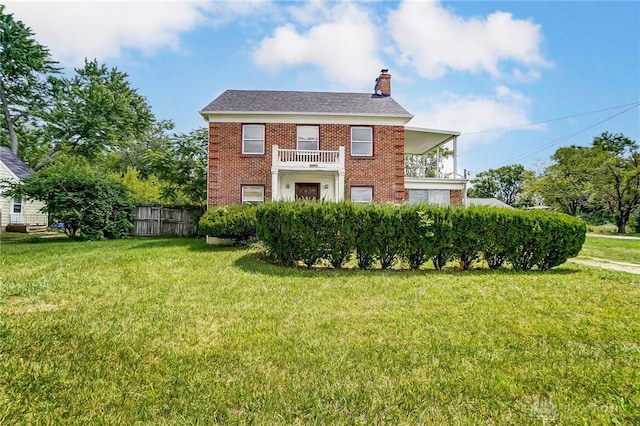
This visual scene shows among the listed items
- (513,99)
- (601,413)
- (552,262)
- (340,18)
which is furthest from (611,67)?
(601,413)

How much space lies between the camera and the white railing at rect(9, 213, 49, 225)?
76.7 ft

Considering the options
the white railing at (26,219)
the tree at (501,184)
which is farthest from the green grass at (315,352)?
the tree at (501,184)

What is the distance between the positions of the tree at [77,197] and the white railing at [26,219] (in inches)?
413

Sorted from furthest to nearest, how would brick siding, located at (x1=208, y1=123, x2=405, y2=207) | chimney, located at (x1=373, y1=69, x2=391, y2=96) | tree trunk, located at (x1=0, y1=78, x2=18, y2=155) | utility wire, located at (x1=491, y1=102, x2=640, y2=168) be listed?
1. utility wire, located at (x1=491, y1=102, x2=640, y2=168)
2. tree trunk, located at (x1=0, y1=78, x2=18, y2=155)
3. chimney, located at (x1=373, y1=69, x2=391, y2=96)
4. brick siding, located at (x1=208, y1=123, x2=405, y2=207)

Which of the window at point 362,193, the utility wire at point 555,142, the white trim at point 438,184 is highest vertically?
the utility wire at point 555,142

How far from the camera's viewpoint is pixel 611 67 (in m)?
15.8

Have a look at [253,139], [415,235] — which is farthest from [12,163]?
[415,235]

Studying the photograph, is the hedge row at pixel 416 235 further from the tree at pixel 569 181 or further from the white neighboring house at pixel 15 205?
the tree at pixel 569 181

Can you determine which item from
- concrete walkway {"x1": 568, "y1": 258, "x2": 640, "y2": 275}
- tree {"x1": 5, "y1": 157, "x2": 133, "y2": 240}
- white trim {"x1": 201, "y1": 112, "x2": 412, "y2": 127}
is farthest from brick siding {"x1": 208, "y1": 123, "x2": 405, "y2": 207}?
concrete walkway {"x1": 568, "y1": 258, "x2": 640, "y2": 275}

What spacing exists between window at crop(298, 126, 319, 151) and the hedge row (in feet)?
26.6

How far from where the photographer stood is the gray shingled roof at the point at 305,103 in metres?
15.8

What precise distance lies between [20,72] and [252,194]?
20350mm

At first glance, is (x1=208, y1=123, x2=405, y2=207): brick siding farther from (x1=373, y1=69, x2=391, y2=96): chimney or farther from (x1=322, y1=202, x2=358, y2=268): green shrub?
(x1=322, y1=202, x2=358, y2=268): green shrub

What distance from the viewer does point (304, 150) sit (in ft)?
51.0
